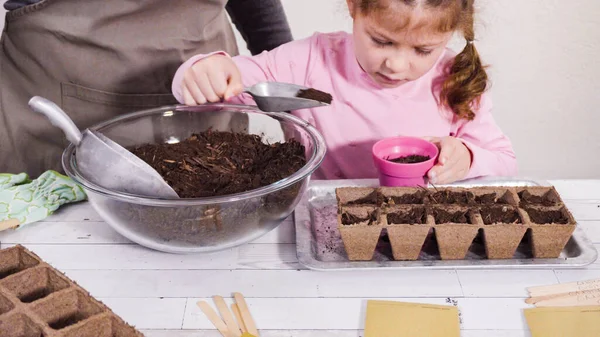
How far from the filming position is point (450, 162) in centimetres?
125

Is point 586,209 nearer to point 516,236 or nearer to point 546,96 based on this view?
point 516,236

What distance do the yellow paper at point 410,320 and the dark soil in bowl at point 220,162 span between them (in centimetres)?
28

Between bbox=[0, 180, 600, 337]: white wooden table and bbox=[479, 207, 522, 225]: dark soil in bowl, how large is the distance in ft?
0.26

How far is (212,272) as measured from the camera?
1070 millimetres

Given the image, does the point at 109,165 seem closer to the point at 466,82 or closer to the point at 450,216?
the point at 450,216

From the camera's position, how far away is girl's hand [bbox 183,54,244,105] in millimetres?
1263

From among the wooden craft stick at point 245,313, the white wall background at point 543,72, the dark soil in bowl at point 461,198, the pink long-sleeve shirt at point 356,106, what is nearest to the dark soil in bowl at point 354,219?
the dark soil in bowl at point 461,198

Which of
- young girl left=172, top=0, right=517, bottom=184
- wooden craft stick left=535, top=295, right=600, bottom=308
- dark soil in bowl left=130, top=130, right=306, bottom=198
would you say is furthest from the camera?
young girl left=172, top=0, right=517, bottom=184

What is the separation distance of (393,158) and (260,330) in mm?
472

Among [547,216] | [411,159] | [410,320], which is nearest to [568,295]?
[547,216]

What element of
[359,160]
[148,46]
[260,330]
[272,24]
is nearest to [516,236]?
[260,330]

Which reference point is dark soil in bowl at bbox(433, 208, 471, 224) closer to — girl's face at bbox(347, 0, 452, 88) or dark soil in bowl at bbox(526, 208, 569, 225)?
dark soil in bowl at bbox(526, 208, 569, 225)

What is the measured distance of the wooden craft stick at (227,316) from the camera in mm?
935

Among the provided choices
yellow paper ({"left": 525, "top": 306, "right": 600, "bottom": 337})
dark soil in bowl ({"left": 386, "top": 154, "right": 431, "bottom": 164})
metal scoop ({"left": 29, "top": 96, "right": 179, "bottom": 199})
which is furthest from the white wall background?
yellow paper ({"left": 525, "top": 306, "right": 600, "bottom": 337})
